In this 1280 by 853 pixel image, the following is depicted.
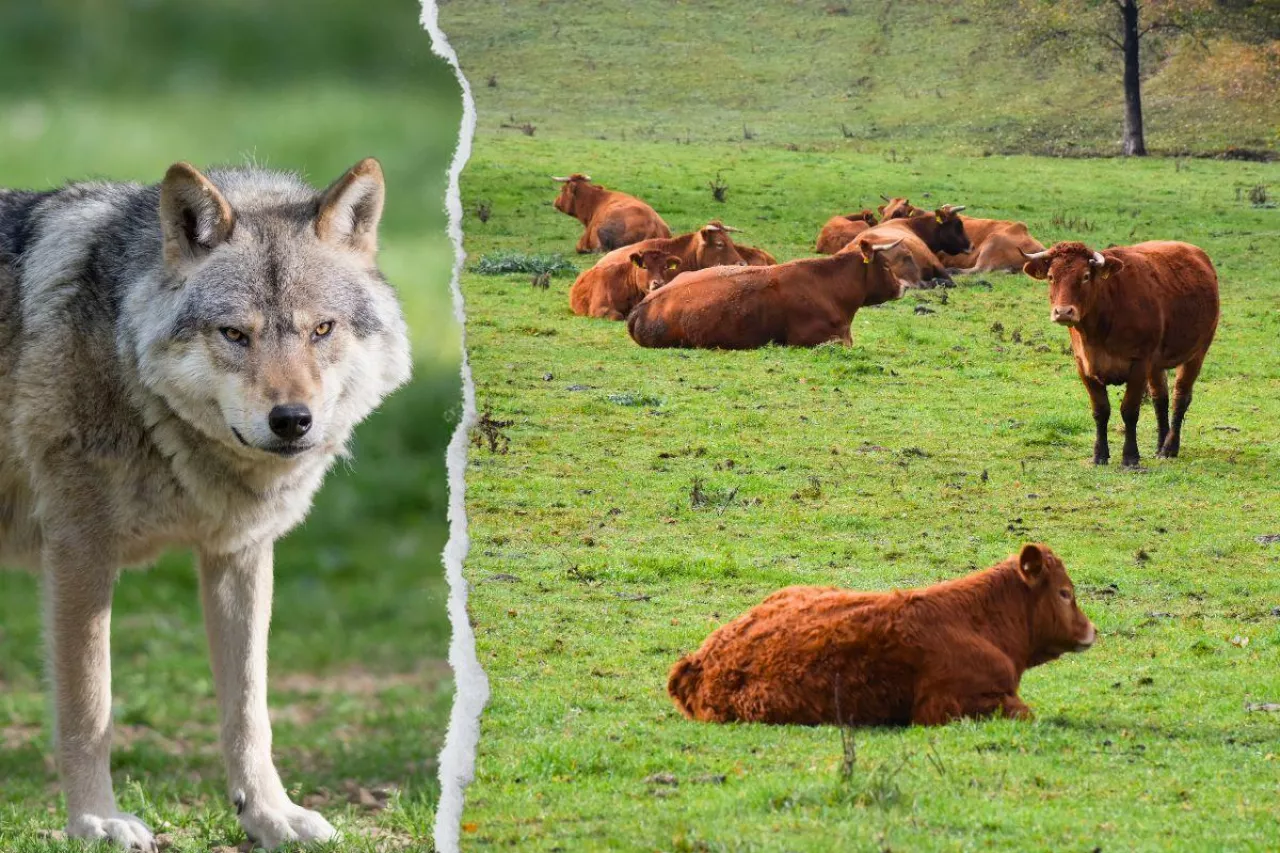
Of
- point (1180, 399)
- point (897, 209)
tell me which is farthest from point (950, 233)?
point (1180, 399)

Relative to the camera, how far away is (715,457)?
29.4ft

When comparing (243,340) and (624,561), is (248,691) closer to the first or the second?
(243,340)

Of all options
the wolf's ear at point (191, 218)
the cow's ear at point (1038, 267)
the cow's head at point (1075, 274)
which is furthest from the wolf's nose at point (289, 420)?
the cow's ear at point (1038, 267)

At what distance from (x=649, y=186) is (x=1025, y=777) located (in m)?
8.66

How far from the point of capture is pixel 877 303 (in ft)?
42.7

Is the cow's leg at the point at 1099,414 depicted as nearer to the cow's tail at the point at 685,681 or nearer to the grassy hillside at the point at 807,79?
the grassy hillside at the point at 807,79

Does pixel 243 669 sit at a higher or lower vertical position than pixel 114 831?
higher

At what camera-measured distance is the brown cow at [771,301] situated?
12.2m

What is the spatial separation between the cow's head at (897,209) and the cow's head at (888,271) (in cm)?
25

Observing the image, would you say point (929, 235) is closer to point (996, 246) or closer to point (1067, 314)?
point (996, 246)

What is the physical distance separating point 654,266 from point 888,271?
6.22 feet

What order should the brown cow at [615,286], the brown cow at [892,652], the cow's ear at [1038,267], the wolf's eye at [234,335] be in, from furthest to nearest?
the brown cow at [615,286]
the cow's ear at [1038,267]
the brown cow at [892,652]
the wolf's eye at [234,335]

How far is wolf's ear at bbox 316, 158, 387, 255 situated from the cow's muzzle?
18.8ft

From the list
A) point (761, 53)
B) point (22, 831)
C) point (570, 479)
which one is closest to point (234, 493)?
point (22, 831)
